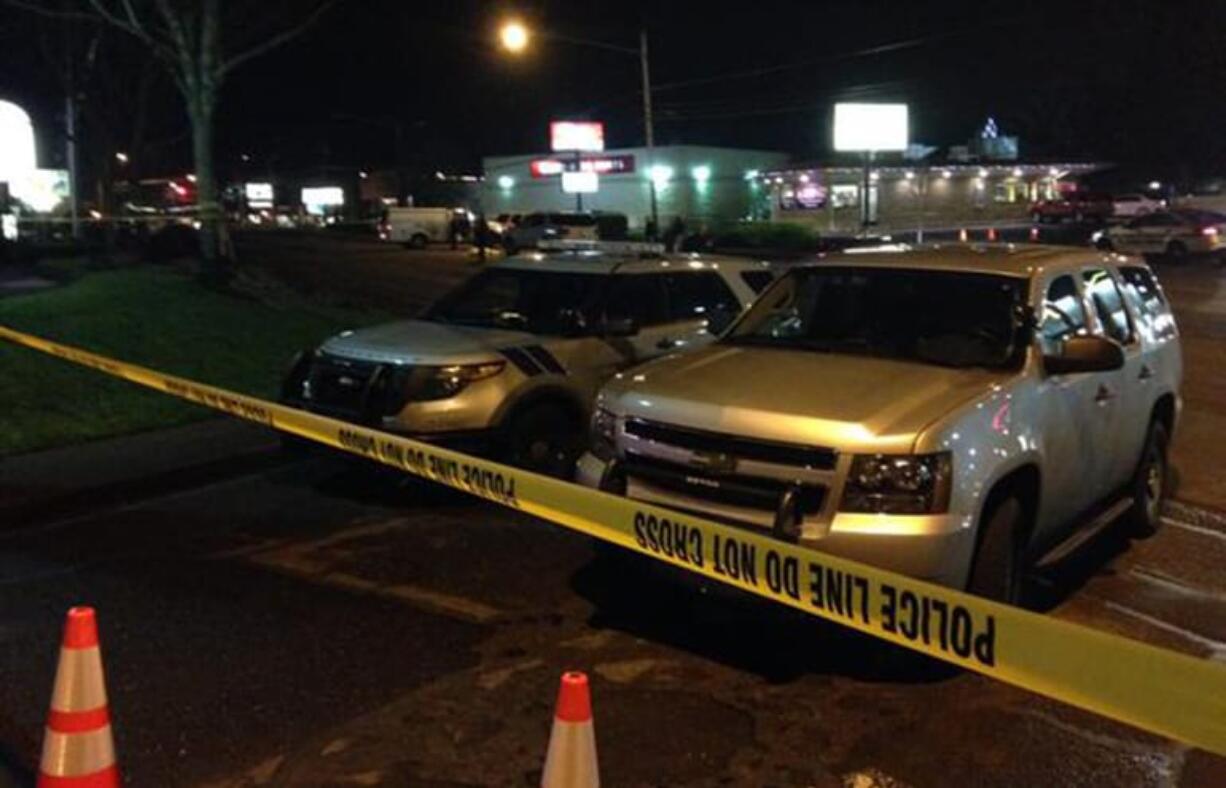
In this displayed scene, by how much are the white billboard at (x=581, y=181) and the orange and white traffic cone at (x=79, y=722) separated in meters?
52.2

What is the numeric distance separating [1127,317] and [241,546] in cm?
533

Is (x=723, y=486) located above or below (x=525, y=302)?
below

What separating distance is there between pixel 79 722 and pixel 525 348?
5025 millimetres

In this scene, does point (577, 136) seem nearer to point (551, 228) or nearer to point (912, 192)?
point (912, 192)

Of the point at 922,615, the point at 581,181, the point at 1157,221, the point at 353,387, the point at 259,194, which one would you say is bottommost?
the point at 922,615

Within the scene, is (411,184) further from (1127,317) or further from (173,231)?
(1127,317)

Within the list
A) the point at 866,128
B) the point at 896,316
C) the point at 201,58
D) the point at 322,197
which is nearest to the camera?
the point at 896,316

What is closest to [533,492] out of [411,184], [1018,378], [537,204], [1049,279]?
[1018,378]

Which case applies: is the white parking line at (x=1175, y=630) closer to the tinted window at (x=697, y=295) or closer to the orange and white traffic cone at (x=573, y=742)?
the tinted window at (x=697, y=295)

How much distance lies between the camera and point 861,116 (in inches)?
2317

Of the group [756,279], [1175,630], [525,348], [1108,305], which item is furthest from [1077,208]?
[1175,630]

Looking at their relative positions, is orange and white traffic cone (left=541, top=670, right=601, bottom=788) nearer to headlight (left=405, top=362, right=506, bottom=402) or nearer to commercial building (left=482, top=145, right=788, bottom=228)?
headlight (left=405, top=362, right=506, bottom=402)

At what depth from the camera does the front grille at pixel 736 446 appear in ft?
16.5

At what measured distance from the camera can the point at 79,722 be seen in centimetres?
344
